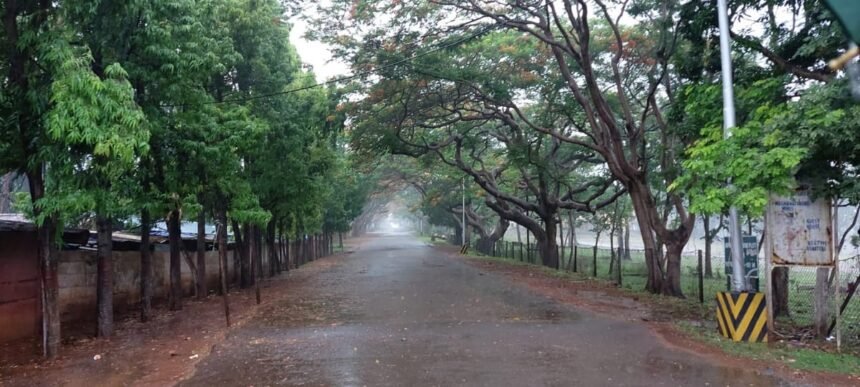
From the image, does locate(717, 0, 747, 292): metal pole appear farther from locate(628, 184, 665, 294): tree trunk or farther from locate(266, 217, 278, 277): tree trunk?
locate(266, 217, 278, 277): tree trunk

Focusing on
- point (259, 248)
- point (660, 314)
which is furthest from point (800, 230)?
point (259, 248)

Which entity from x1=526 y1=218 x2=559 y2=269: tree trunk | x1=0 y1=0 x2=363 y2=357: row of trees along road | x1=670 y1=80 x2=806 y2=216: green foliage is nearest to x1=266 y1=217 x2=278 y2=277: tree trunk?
x1=0 y1=0 x2=363 y2=357: row of trees along road

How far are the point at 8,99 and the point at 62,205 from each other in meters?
1.85

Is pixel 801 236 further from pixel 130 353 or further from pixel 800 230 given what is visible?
pixel 130 353

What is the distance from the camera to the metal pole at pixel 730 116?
940cm

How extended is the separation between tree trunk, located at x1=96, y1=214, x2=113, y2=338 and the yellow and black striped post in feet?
34.5

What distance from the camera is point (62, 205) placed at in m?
8.33

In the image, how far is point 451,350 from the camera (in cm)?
888

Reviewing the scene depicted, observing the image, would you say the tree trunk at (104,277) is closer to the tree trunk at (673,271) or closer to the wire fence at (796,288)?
the wire fence at (796,288)

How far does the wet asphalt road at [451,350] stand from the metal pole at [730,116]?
1698 mm

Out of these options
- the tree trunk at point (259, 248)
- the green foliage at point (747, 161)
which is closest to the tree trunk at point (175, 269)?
the tree trunk at point (259, 248)

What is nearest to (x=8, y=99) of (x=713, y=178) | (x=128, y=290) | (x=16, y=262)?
(x=16, y=262)

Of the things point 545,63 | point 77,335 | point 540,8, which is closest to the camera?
point 77,335

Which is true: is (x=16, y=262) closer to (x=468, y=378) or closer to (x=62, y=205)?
(x=62, y=205)
